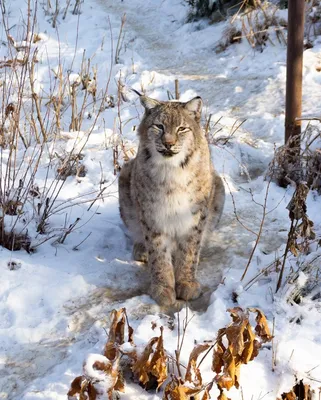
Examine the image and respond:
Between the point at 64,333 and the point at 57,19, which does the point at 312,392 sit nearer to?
the point at 64,333

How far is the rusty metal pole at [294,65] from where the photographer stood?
4465mm

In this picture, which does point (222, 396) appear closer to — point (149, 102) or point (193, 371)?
point (193, 371)

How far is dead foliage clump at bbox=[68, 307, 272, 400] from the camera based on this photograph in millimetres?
2402

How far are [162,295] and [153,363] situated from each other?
100cm

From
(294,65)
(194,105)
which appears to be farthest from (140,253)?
(294,65)

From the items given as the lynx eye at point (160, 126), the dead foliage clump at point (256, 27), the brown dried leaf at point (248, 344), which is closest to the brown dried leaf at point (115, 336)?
the brown dried leaf at point (248, 344)

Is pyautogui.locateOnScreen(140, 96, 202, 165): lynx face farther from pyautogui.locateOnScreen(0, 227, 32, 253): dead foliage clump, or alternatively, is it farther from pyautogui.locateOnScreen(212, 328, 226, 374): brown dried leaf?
pyautogui.locateOnScreen(212, 328, 226, 374): brown dried leaf

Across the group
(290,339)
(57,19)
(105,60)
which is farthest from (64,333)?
(57,19)

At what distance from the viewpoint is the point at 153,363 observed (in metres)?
2.51

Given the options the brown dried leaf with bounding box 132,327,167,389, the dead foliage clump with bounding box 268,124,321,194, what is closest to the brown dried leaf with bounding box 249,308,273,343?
the brown dried leaf with bounding box 132,327,167,389

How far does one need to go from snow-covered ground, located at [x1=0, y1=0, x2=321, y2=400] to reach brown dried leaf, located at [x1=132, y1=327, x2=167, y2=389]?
0.15 m

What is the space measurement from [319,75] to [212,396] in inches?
197

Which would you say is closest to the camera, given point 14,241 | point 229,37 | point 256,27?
point 14,241

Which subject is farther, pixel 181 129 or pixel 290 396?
pixel 181 129
